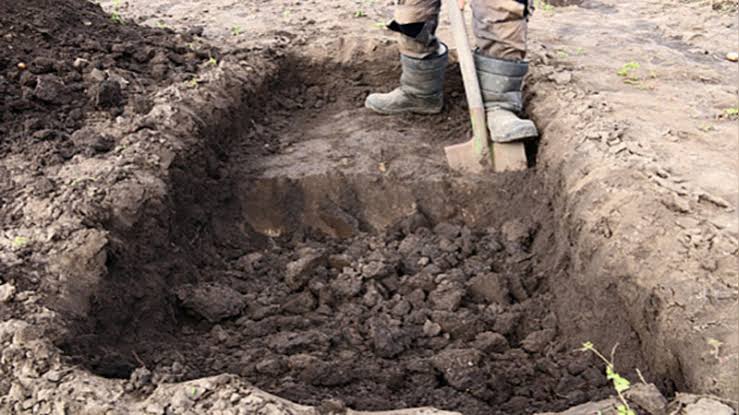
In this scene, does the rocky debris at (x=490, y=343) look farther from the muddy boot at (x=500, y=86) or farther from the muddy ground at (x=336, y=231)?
the muddy boot at (x=500, y=86)

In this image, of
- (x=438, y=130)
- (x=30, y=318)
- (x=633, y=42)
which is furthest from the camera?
(x=633, y=42)

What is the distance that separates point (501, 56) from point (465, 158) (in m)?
0.62

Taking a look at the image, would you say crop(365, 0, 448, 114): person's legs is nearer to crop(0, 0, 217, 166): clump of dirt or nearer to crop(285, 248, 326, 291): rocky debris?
crop(0, 0, 217, 166): clump of dirt

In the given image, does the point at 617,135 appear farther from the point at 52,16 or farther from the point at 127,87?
the point at 52,16

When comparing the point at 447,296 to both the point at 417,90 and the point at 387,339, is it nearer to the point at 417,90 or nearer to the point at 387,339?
the point at 387,339

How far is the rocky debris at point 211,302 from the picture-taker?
120 inches

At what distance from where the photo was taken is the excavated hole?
2629 millimetres

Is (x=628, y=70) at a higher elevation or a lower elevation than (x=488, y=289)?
higher

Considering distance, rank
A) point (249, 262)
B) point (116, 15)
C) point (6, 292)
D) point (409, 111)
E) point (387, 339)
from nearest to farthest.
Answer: point (6, 292) → point (387, 339) → point (249, 262) → point (409, 111) → point (116, 15)

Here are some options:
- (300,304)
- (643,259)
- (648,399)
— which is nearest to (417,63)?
(300,304)

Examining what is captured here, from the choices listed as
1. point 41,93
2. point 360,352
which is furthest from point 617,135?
point 41,93

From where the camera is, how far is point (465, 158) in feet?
13.3

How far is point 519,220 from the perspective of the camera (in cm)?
376

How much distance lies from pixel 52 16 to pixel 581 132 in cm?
339
